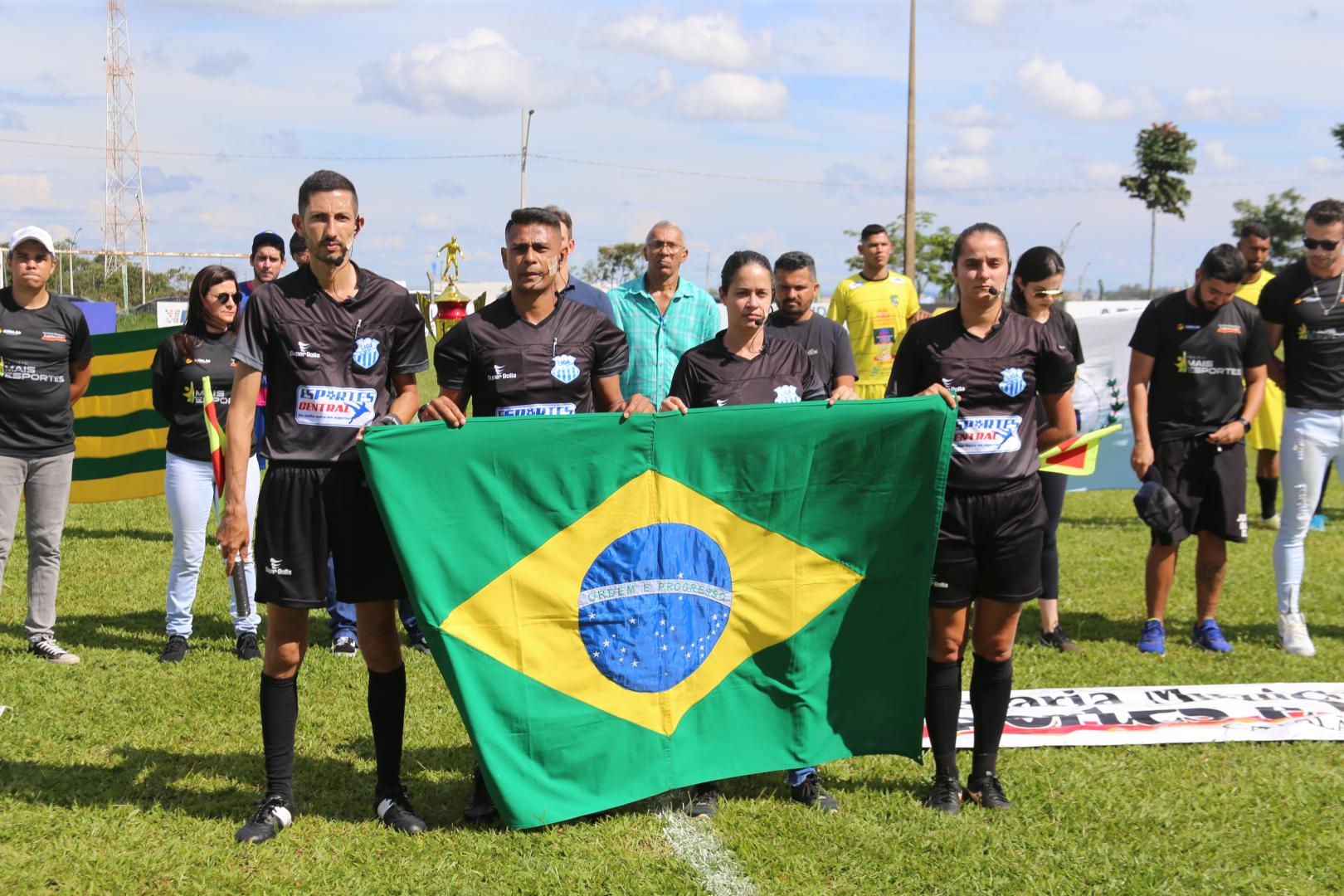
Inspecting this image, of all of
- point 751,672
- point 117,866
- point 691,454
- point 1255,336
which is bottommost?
point 117,866

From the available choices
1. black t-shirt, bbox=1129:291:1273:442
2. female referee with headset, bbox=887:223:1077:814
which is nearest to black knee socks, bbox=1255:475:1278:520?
black t-shirt, bbox=1129:291:1273:442

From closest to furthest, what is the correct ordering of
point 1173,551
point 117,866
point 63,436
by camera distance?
point 117,866
point 63,436
point 1173,551

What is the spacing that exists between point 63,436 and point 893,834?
5.01 metres

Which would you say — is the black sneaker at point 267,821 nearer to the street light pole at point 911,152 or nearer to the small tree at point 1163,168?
the street light pole at point 911,152

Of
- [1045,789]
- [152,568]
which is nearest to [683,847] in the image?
[1045,789]

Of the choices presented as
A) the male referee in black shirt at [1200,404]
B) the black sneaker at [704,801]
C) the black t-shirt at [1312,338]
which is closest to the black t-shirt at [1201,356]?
the male referee in black shirt at [1200,404]

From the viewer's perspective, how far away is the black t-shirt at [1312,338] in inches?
273

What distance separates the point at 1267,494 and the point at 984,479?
26.6 feet

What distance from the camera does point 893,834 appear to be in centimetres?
422

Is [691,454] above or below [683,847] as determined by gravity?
above

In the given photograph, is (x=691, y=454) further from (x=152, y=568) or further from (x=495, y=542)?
(x=152, y=568)

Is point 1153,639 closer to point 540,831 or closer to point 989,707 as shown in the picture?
point 989,707

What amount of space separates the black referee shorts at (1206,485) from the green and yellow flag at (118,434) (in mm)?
8174

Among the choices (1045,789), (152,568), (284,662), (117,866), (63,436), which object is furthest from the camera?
(152,568)
